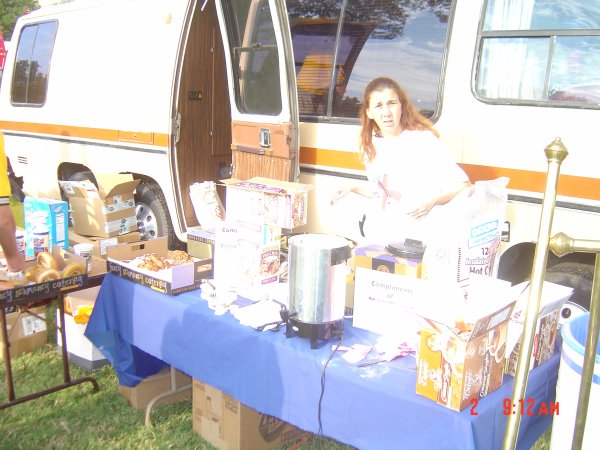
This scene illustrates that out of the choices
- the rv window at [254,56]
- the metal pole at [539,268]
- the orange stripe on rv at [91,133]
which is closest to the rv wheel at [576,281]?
the metal pole at [539,268]

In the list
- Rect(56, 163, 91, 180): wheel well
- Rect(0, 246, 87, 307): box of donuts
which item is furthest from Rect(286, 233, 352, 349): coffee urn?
Rect(56, 163, 91, 180): wheel well

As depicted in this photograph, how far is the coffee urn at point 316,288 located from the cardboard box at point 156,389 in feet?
4.42

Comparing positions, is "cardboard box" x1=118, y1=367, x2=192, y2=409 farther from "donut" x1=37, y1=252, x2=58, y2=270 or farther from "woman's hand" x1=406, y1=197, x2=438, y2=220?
"woman's hand" x1=406, y1=197, x2=438, y2=220

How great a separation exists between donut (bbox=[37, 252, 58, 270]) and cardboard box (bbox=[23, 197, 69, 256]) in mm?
236

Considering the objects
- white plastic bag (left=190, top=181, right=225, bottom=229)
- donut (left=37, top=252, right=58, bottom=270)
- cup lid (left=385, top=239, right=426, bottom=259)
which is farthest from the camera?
white plastic bag (left=190, top=181, right=225, bottom=229)

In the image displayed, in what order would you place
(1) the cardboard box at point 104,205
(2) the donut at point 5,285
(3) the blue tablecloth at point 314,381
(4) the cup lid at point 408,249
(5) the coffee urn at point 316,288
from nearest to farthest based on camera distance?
(3) the blue tablecloth at point 314,381 → (5) the coffee urn at point 316,288 → (4) the cup lid at point 408,249 → (2) the donut at point 5,285 → (1) the cardboard box at point 104,205

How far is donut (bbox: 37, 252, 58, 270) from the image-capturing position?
2.75 meters

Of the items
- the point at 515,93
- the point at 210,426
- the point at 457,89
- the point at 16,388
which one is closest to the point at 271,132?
the point at 457,89

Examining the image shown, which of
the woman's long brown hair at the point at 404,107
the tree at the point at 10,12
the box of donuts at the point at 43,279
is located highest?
the tree at the point at 10,12

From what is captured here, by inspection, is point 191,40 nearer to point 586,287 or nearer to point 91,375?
point 91,375

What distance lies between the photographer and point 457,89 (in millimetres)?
2947

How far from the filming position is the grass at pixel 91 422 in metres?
2.77

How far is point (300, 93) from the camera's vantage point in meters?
3.70

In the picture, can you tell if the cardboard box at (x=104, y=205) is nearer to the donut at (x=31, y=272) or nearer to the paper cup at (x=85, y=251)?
the paper cup at (x=85, y=251)
